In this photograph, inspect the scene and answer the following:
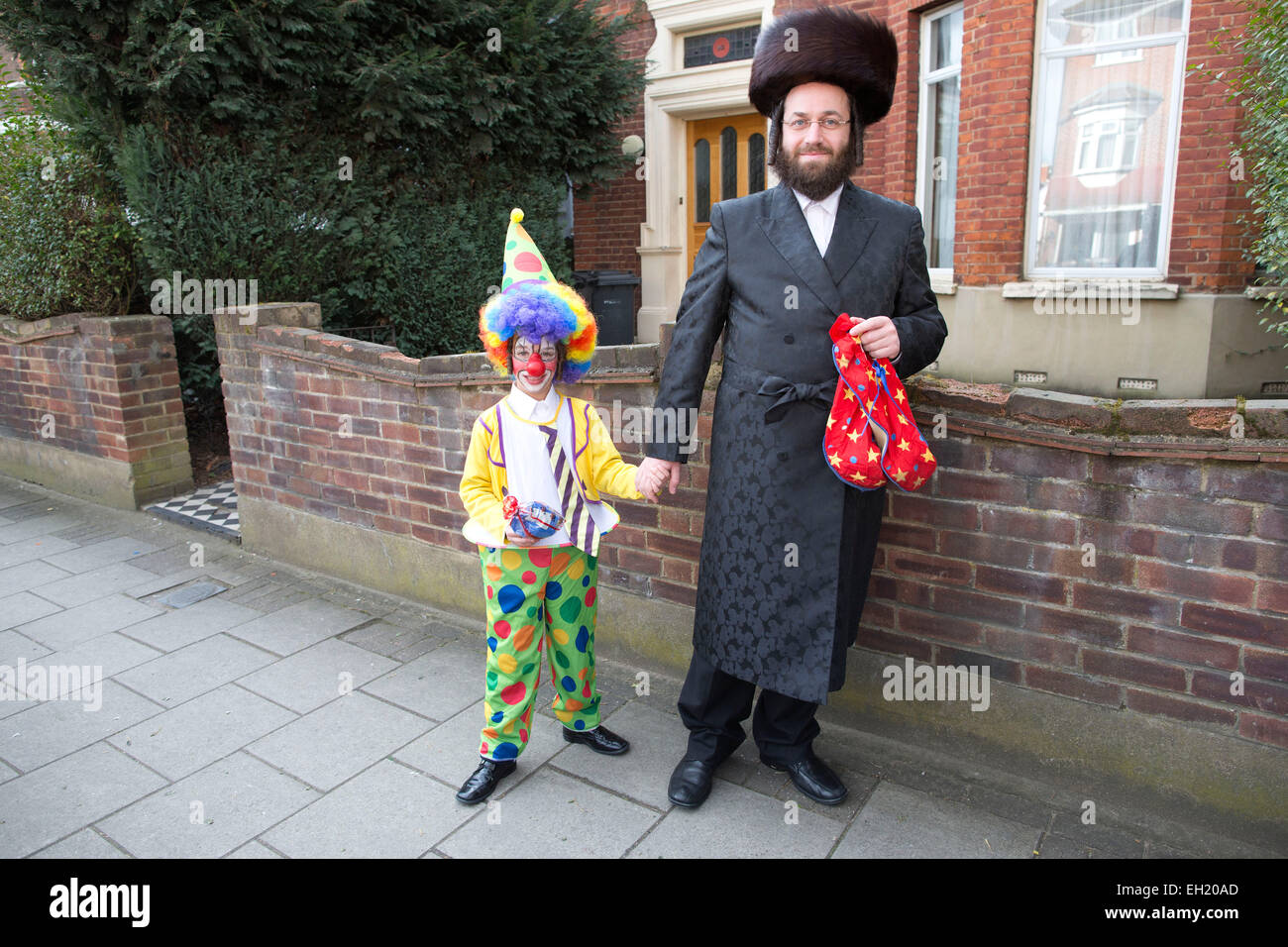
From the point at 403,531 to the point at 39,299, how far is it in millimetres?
4238

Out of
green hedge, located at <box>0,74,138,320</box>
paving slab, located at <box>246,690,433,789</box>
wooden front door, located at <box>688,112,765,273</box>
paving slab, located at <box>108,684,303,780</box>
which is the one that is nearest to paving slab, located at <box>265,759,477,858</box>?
paving slab, located at <box>246,690,433,789</box>

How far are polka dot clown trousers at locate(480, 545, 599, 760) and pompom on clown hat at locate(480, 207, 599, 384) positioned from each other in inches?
24.8

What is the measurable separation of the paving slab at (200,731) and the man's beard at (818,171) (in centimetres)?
278

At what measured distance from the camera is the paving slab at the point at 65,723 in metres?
3.31

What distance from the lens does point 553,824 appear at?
109 inches

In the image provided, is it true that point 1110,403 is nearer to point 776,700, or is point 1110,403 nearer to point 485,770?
point 776,700

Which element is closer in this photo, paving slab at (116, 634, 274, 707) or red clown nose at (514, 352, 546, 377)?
red clown nose at (514, 352, 546, 377)

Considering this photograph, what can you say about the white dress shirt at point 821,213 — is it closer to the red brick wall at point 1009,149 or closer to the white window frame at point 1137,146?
the red brick wall at point 1009,149

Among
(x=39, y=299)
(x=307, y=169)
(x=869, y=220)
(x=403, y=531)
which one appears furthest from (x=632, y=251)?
(x=869, y=220)

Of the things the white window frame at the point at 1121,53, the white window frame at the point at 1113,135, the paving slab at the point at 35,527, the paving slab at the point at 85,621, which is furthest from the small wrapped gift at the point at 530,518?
the white window frame at the point at 1121,53

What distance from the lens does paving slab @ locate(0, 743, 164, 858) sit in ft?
9.21

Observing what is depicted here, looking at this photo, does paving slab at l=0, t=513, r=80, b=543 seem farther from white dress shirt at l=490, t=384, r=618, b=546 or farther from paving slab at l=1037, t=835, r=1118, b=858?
paving slab at l=1037, t=835, r=1118, b=858

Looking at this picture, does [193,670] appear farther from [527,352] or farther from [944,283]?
[944,283]

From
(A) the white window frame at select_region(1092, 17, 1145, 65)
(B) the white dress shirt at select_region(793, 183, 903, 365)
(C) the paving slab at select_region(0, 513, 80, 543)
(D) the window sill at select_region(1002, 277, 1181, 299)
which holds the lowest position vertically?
(C) the paving slab at select_region(0, 513, 80, 543)
